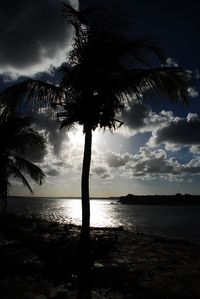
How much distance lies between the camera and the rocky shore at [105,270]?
5938 millimetres

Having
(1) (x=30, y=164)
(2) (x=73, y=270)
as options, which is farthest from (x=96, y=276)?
(1) (x=30, y=164)

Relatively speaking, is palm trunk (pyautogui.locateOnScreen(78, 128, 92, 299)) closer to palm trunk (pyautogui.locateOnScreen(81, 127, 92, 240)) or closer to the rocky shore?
palm trunk (pyautogui.locateOnScreen(81, 127, 92, 240))

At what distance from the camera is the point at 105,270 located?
24.1 ft

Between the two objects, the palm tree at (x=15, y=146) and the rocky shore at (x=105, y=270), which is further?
the palm tree at (x=15, y=146)

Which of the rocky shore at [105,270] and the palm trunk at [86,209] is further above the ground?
the palm trunk at [86,209]

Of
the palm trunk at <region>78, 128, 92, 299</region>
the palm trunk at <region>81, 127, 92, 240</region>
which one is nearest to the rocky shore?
the palm trunk at <region>78, 128, 92, 299</region>

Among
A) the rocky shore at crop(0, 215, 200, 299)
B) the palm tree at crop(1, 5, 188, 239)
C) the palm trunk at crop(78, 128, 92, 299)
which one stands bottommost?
the rocky shore at crop(0, 215, 200, 299)

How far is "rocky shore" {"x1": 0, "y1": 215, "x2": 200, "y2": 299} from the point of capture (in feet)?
19.5

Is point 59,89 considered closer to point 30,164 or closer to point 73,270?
point 73,270

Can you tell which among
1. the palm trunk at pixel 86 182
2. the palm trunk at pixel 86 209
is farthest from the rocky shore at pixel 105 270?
the palm trunk at pixel 86 182

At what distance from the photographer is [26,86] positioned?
10.6 metres

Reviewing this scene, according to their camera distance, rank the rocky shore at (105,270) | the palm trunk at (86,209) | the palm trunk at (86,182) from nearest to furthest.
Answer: the rocky shore at (105,270) < the palm trunk at (86,209) < the palm trunk at (86,182)

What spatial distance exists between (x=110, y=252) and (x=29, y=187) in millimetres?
11922

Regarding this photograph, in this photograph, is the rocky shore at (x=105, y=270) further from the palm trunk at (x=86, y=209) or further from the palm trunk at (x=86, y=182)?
the palm trunk at (x=86, y=182)
